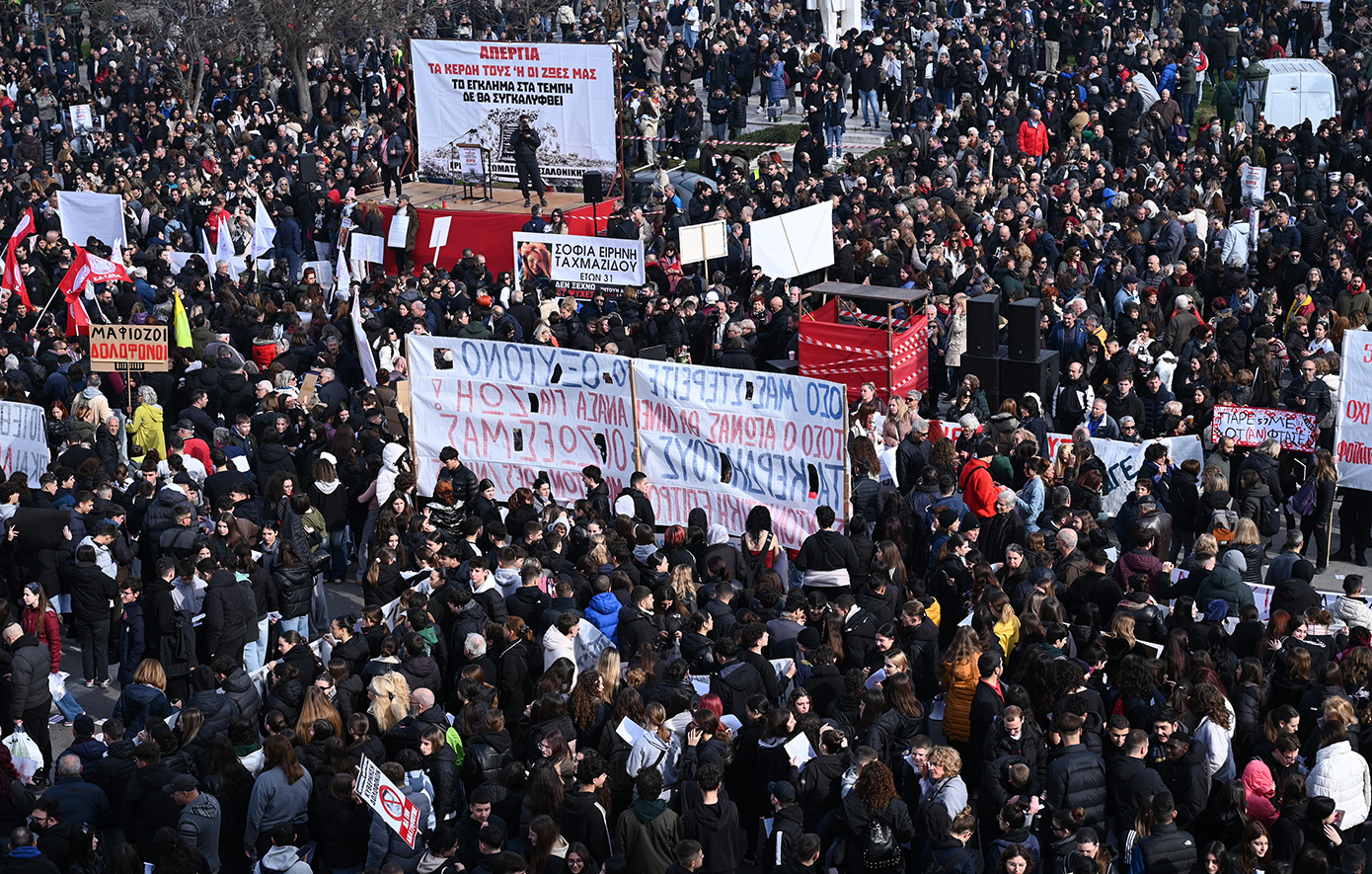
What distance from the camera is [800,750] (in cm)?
1028

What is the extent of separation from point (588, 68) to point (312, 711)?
18571mm

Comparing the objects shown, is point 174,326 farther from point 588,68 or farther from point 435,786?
point 435,786

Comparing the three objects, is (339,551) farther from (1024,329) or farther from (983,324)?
(1024,329)

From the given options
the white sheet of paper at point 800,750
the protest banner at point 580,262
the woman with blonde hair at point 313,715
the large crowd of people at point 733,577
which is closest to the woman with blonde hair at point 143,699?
the large crowd of people at point 733,577

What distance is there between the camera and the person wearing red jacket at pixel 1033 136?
29.1 metres

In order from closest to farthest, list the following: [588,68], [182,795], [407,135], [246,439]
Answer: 1. [182,795]
2. [246,439]
3. [588,68]
4. [407,135]

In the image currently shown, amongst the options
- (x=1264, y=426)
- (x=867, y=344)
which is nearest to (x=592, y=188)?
(x=867, y=344)

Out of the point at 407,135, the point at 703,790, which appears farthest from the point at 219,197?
the point at 703,790

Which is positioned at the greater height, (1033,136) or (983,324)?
(1033,136)

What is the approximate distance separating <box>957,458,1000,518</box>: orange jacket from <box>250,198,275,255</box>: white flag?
15.2 meters

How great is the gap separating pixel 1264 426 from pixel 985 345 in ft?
12.7

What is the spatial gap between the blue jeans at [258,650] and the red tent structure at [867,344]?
7543mm

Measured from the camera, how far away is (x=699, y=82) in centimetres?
4219

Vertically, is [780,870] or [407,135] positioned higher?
[407,135]
